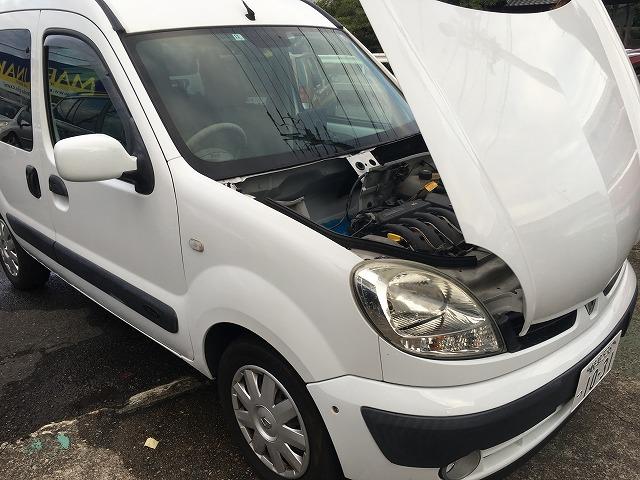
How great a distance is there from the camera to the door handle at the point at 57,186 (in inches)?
101

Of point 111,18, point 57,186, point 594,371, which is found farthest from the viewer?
point 57,186

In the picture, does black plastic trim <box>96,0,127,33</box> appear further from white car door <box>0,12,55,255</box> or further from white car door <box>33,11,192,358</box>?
white car door <box>0,12,55,255</box>

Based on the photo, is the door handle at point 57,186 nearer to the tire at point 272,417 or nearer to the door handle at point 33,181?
the door handle at point 33,181

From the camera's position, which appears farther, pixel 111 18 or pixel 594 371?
pixel 111 18

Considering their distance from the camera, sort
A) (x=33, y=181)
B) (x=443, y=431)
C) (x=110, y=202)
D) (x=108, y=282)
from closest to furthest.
A: (x=443, y=431), (x=110, y=202), (x=108, y=282), (x=33, y=181)

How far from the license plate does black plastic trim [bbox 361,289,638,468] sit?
9.6 inches

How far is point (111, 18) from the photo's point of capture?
2150 mm

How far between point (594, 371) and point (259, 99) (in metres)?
1.59

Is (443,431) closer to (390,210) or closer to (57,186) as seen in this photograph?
(390,210)

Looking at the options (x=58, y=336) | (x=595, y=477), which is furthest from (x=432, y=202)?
(x=58, y=336)

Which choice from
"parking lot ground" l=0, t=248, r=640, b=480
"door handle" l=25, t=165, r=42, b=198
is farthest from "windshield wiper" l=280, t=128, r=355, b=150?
"door handle" l=25, t=165, r=42, b=198

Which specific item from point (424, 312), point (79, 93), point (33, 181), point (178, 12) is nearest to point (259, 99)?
point (178, 12)

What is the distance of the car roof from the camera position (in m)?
2.18

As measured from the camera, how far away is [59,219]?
2684mm
